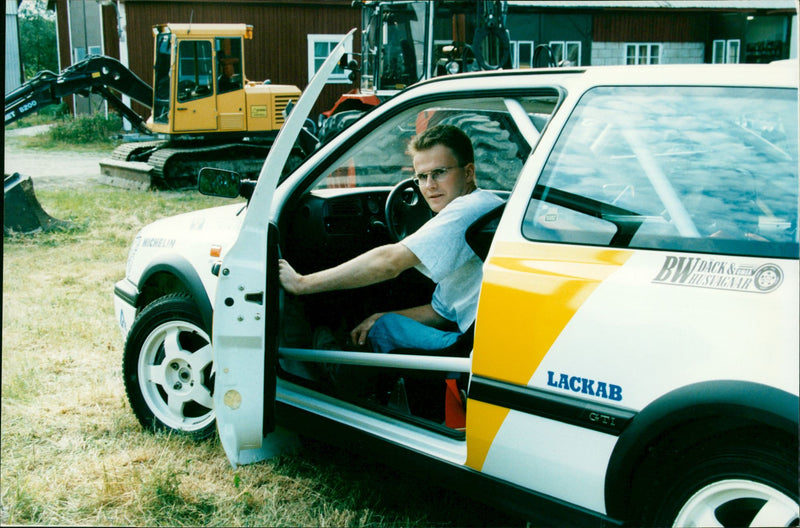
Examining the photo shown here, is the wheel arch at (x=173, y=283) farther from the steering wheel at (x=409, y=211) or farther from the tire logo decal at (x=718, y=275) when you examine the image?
the tire logo decal at (x=718, y=275)

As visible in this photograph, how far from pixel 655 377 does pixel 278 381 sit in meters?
1.67

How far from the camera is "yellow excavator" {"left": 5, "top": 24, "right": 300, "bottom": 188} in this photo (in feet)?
45.4

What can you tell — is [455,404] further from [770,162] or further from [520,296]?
[770,162]

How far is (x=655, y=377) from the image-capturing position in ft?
6.56

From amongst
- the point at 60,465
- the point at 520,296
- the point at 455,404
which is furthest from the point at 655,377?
the point at 60,465

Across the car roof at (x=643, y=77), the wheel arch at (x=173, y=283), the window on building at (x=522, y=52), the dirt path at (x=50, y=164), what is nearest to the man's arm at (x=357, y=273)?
the wheel arch at (x=173, y=283)

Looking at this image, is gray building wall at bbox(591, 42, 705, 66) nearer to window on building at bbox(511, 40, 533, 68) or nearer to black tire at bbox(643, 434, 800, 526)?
window on building at bbox(511, 40, 533, 68)

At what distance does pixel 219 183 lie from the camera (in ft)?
9.90

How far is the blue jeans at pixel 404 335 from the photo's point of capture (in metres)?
3.06

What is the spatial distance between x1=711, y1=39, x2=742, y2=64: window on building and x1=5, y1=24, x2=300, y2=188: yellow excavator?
13781 millimetres

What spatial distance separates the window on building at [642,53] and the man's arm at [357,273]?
21129 mm

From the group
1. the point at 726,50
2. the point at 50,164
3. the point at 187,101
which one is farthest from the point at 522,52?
the point at 50,164

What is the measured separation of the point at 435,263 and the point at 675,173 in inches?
39.0

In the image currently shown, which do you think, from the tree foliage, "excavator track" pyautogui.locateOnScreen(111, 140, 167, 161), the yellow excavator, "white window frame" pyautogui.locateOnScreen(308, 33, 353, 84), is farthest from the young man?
the tree foliage
